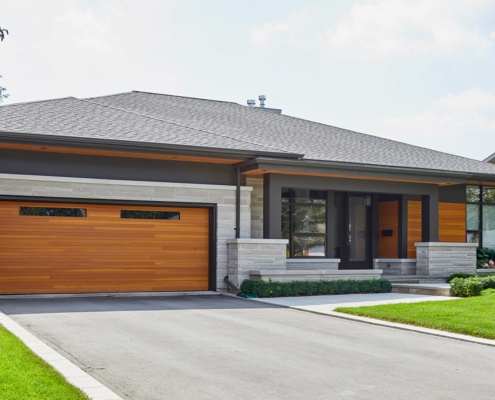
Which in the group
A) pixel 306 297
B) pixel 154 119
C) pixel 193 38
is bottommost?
pixel 306 297

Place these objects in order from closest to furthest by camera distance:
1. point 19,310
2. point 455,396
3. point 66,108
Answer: point 455,396 < point 19,310 < point 66,108

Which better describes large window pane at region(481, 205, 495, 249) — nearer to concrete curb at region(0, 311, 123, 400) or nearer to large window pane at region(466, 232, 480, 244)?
large window pane at region(466, 232, 480, 244)

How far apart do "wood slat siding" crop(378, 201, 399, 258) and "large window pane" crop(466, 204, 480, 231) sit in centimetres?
287

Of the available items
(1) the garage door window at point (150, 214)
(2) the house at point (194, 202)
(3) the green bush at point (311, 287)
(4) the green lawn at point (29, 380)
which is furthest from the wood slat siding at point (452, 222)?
(4) the green lawn at point (29, 380)

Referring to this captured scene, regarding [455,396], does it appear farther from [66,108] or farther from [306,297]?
[66,108]

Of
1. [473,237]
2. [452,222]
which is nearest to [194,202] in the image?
[452,222]

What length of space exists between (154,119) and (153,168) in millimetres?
2461

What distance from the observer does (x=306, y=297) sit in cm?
1758

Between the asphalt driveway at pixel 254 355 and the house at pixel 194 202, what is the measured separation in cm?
358

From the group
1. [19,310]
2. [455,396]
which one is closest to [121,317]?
[19,310]

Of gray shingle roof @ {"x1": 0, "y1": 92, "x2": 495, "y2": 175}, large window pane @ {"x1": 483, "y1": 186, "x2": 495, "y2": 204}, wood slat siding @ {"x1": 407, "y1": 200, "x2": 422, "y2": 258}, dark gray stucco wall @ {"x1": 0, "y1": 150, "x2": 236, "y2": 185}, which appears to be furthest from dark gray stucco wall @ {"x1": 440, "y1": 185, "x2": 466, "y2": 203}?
dark gray stucco wall @ {"x1": 0, "y1": 150, "x2": 236, "y2": 185}

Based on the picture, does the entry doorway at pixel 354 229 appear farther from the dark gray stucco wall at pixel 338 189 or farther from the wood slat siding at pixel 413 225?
the dark gray stucco wall at pixel 338 189

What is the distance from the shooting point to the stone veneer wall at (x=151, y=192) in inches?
676

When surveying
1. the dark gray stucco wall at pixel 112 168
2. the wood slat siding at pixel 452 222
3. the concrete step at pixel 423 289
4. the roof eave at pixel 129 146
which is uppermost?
the roof eave at pixel 129 146
